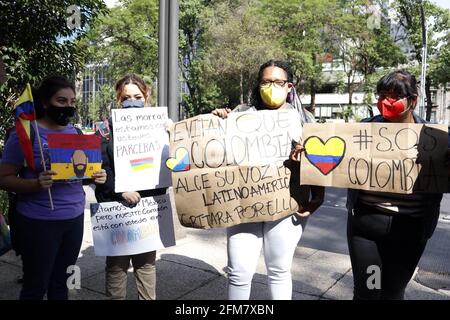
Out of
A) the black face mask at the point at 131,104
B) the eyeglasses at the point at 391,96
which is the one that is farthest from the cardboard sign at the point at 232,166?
the eyeglasses at the point at 391,96

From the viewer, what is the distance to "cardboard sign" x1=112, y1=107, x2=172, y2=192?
106 inches

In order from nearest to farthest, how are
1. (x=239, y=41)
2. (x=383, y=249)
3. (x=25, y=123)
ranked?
(x=25, y=123) < (x=383, y=249) < (x=239, y=41)

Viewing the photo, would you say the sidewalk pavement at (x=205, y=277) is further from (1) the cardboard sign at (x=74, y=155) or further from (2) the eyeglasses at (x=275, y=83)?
(2) the eyeglasses at (x=275, y=83)

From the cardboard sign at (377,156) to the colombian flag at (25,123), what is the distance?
1.47m

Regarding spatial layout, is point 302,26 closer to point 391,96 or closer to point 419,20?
point 419,20

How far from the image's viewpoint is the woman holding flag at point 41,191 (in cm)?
234

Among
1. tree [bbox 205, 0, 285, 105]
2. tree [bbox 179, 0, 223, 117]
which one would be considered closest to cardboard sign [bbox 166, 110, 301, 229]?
tree [bbox 205, 0, 285, 105]

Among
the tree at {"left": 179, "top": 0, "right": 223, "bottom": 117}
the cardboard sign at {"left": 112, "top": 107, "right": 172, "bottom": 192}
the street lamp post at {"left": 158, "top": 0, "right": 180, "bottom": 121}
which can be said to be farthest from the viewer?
the tree at {"left": 179, "top": 0, "right": 223, "bottom": 117}

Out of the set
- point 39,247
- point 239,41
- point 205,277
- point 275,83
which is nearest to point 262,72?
point 275,83

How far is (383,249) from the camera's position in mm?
2430

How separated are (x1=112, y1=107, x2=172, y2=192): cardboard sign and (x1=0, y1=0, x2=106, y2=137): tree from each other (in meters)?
3.11

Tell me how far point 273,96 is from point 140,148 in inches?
35.3

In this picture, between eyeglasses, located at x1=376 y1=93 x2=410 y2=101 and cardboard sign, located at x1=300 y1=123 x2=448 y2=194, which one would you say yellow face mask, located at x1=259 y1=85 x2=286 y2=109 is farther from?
eyeglasses, located at x1=376 y1=93 x2=410 y2=101

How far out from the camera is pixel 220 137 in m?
2.53
